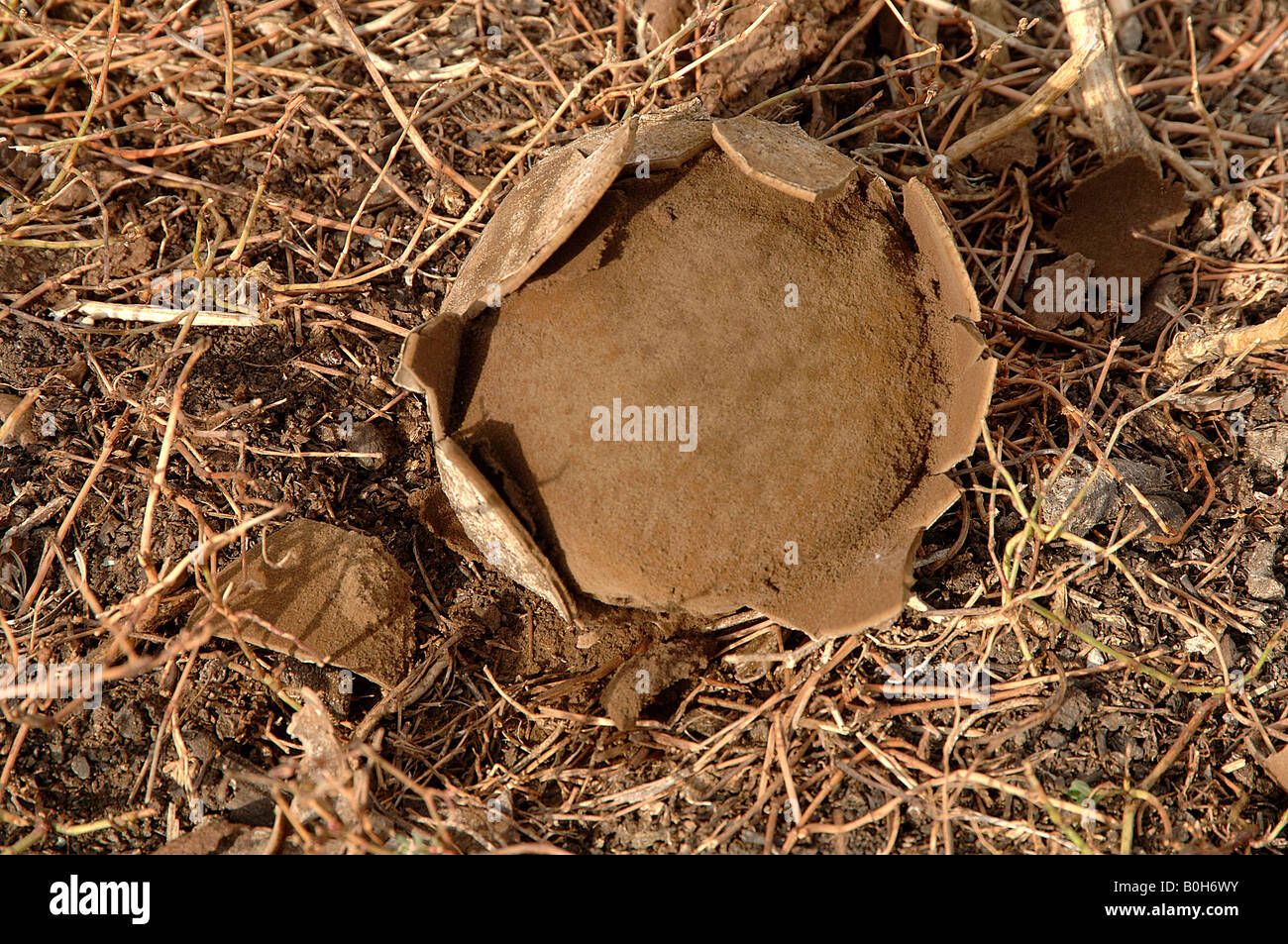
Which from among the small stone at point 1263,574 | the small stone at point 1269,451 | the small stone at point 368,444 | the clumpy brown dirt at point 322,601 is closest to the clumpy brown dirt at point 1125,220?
the small stone at point 1269,451

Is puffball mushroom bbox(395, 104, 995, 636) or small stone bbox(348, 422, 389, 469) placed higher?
puffball mushroom bbox(395, 104, 995, 636)

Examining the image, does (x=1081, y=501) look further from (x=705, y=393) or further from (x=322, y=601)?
(x=322, y=601)

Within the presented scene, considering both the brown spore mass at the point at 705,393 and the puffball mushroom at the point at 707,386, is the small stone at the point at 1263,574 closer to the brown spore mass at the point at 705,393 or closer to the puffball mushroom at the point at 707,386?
the puffball mushroom at the point at 707,386

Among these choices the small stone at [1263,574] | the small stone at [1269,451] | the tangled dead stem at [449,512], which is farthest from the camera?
the small stone at [1269,451]

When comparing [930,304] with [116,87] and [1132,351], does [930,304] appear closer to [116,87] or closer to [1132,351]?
[1132,351]

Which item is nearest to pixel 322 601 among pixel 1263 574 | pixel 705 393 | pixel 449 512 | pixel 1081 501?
pixel 449 512

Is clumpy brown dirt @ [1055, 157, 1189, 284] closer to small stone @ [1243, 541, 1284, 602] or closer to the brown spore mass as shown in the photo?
small stone @ [1243, 541, 1284, 602]

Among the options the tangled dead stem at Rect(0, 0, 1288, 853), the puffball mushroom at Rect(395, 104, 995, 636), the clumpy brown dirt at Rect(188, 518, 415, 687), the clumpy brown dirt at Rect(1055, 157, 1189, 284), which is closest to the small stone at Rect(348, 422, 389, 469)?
the tangled dead stem at Rect(0, 0, 1288, 853)

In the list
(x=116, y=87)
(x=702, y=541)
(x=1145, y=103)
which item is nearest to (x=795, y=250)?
(x=702, y=541)
